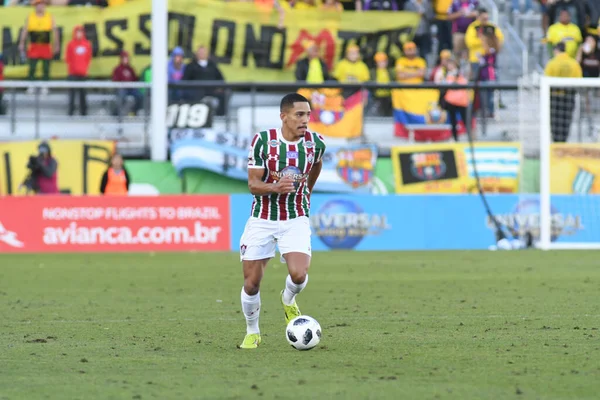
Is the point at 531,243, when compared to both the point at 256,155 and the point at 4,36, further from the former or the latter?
the point at 256,155

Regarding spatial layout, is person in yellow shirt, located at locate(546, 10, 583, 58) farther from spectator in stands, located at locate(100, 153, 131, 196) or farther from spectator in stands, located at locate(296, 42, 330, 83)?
spectator in stands, located at locate(100, 153, 131, 196)

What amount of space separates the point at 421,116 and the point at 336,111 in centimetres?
175

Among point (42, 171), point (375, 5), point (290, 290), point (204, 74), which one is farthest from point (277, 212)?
point (375, 5)

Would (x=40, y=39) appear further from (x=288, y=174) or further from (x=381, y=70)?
(x=288, y=174)

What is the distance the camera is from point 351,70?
84.0 feet

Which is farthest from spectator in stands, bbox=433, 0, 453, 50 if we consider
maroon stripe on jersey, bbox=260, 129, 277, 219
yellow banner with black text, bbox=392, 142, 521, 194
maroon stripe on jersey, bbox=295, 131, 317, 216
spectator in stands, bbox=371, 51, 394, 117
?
maroon stripe on jersey, bbox=260, 129, 277, 219

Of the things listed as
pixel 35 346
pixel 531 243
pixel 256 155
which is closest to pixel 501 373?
pixel 256 155

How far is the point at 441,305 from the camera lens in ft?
41.2

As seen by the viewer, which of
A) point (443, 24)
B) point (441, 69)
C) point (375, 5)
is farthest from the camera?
point (375, 5)

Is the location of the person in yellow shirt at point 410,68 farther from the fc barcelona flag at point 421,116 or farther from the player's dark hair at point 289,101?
the player's dark hair at point 289,101

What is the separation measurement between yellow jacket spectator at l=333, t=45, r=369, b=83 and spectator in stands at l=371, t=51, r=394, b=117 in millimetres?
409

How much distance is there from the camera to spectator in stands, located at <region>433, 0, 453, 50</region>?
2675cm

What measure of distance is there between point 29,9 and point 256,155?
18147 mm

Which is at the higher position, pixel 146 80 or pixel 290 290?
pixel 146 80
